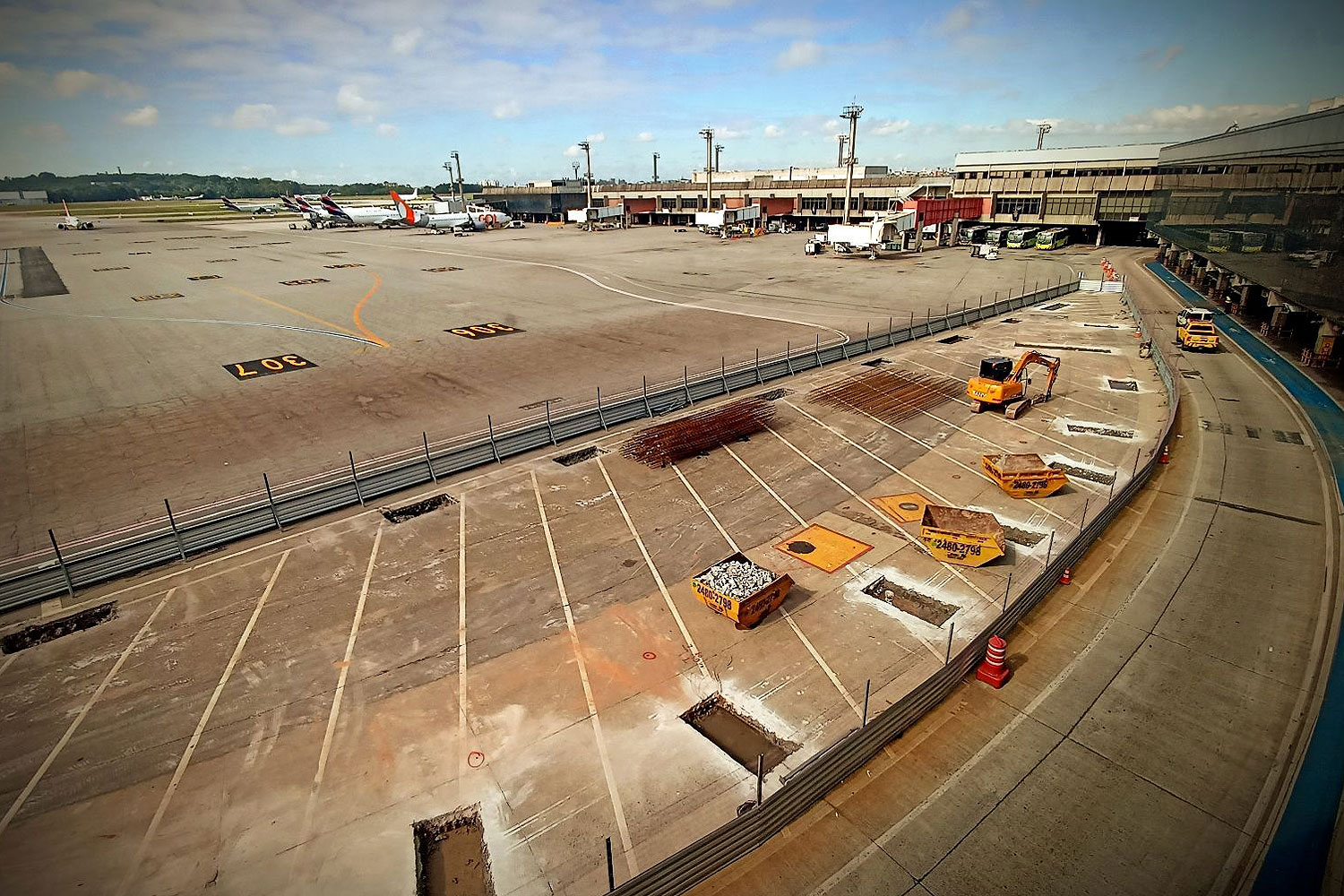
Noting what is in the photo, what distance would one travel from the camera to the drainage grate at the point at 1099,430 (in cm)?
2659

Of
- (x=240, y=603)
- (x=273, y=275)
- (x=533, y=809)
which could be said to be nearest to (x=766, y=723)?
(x=533, y=809)

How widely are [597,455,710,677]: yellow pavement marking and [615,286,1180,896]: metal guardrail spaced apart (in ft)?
11.1

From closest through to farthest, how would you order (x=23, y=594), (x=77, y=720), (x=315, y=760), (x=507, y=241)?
(x=315, y=760) → (x=77, y=720) → (x=23, y=594) → (x=507, y=241)

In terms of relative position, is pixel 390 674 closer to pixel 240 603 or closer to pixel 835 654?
pixel 240 603

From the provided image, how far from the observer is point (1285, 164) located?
131ft

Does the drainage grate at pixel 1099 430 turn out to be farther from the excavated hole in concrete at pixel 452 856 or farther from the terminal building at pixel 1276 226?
the excavated hole in concrete at pixel 452 856

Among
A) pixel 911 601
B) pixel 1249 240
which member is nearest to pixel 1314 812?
pixel 911 601

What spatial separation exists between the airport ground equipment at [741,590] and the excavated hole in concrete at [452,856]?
22.3ft

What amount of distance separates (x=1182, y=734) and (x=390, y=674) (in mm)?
16631

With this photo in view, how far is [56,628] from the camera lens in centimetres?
1581

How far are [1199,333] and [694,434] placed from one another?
37.4 metres

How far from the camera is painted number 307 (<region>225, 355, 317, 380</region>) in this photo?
117 feet

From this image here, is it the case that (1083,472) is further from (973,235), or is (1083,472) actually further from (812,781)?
(973,235)

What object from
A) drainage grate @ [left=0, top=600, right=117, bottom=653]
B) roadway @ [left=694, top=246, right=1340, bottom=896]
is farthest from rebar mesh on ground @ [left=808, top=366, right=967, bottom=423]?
drainage grate @ [left=0, top=600, right=117, bottom=653]
